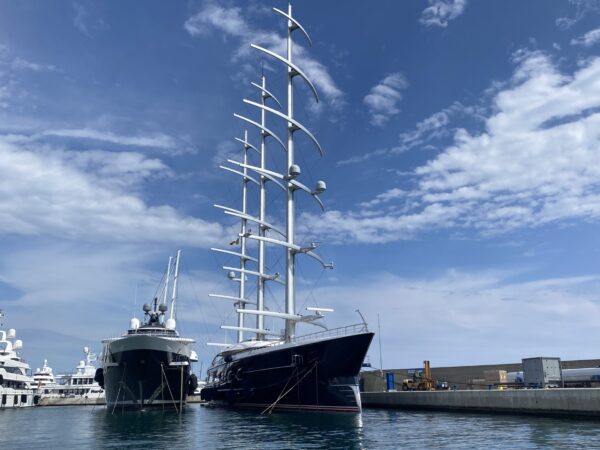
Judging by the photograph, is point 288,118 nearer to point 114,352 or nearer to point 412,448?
point 114,352

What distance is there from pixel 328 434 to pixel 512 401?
48.8ft

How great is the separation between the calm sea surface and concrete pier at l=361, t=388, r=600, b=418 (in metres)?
1.54

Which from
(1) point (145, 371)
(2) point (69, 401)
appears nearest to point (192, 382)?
(1) point (145, 371)

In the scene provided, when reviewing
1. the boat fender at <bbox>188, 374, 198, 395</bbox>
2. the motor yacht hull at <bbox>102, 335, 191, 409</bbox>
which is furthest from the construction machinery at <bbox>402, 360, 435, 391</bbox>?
the boat fender at <bbox>188, 374, 198, 395</bbox>

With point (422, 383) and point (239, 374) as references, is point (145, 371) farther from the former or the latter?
point (422, 383)

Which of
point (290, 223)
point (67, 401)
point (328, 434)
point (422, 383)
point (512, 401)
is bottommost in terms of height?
point (67, 401)

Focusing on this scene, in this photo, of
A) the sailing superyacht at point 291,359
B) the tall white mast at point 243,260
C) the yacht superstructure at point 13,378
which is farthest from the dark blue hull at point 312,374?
the yacht superstructure at point 13,378

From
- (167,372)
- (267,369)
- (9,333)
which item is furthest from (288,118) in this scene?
(9,333)

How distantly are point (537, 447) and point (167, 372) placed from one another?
116 ft

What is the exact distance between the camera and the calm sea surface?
2146 centimetres

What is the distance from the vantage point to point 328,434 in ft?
81.4

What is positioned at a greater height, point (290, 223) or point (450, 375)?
point (290, 223)

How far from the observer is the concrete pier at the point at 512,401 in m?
28.5

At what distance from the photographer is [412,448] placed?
20.5 metres
